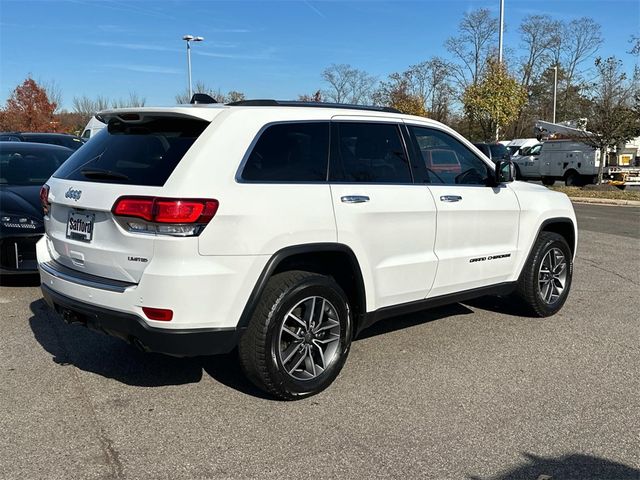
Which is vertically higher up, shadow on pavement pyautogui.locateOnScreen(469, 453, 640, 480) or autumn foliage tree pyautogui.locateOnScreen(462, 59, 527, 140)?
autumn foliage tree pyautogui.locateOnScreen(462, 59, 527, 140)

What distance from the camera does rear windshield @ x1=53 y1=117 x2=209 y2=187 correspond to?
3449 millimetres

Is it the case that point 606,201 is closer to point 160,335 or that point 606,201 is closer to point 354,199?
point 354,199

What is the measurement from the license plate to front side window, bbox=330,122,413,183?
1529 millimetres

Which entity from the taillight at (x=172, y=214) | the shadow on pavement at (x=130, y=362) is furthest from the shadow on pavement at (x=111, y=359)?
the taillight at (x=172, y=214)

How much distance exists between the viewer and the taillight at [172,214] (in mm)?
3213

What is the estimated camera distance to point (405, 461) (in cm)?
312

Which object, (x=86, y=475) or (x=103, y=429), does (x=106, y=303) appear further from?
(x=86, y=475)

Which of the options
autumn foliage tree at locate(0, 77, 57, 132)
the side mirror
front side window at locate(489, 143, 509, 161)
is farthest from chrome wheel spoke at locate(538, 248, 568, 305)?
autumn foliage tree at locate(0, 77, 57, 132)

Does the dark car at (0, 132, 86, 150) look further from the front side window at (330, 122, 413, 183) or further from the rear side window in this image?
the rear side window

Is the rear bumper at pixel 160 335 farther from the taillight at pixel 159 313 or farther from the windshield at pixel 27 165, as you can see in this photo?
the windshield at pixel 27 165

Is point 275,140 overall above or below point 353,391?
above

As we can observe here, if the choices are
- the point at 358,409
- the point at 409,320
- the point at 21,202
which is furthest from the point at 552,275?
the point at 21,202

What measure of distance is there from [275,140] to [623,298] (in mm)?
4650

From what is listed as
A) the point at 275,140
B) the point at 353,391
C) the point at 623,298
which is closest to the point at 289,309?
the point at 353,391
